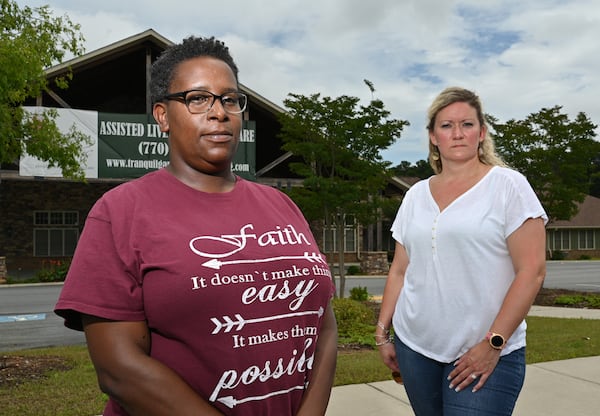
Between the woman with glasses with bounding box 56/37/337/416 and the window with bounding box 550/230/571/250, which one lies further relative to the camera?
the window with bounding box 550/230/571/250

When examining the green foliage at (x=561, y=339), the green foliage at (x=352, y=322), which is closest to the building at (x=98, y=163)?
the green foliage at (x=561, y=339)

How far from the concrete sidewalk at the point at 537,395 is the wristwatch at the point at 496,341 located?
241cm

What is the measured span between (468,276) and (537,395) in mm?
3212

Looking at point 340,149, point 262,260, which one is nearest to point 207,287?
point 262,260

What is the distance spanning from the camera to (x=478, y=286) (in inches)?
88.7

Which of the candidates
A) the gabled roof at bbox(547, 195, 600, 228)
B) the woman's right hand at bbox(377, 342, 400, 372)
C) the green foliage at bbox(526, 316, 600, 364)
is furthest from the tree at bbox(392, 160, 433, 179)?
the woman's right hand at bbox(377, 342, 400, 372)

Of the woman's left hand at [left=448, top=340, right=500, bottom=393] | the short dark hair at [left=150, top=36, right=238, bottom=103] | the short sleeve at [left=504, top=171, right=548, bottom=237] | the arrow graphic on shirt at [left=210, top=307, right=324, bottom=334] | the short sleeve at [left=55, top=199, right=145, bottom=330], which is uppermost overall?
the short dark hair at [left=150, top=36, right=238, bottom=103]

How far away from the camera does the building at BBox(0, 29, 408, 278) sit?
65.5ft

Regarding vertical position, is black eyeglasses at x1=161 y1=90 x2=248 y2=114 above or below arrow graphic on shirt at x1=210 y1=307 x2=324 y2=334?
above

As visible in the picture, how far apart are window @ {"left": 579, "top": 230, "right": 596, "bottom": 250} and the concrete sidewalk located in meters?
41.1

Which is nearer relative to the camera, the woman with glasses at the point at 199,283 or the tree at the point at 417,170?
the woman with glasses at the point at 199,283

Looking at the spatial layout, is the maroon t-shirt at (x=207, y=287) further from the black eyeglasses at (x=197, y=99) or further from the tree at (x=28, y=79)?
the tree at (x=28, y=79)

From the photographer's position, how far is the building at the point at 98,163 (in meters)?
20.0

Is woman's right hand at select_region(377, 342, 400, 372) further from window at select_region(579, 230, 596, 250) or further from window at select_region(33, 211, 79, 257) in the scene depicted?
window at select_region(579, 230, 596, 250)
